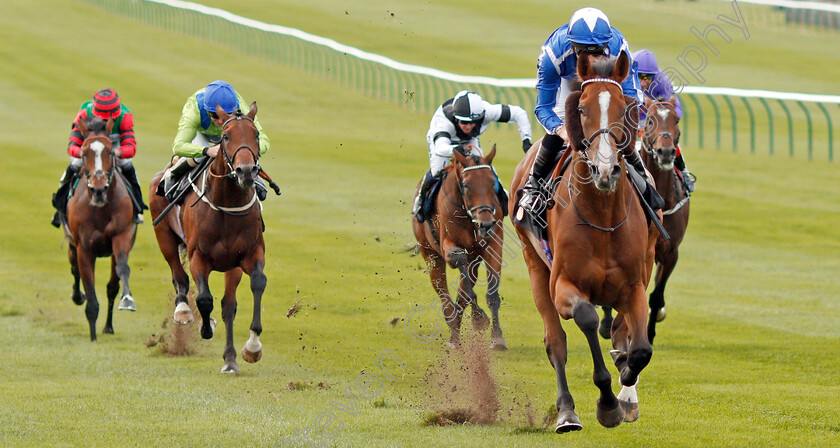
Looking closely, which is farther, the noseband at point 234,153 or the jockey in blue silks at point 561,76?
the noseband at point 234,153

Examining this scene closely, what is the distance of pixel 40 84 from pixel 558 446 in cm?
2954

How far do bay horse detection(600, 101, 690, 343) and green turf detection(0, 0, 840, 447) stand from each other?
0.52 m

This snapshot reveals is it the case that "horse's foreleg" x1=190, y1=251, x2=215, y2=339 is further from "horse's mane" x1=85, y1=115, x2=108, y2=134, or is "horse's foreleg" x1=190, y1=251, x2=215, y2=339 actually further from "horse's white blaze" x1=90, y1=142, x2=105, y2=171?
"horse's mane" x1=85, y1=115, x2=108, y2=134

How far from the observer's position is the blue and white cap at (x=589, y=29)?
667cm

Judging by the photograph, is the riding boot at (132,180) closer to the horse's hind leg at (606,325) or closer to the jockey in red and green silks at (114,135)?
the jockey in red and green silks at (114,135)

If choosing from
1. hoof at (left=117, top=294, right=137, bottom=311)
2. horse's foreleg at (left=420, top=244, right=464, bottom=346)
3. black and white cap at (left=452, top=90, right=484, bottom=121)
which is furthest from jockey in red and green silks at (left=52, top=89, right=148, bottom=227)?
black and white cap at (left=452, top=90, right=484, bottom=121)

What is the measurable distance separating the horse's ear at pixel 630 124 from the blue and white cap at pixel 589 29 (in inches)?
19.0

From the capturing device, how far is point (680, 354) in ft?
34.6

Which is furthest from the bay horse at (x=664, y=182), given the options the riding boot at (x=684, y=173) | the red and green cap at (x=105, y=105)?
the red and green cap at (x=105, y=105)

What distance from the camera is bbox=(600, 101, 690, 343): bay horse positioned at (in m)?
9.70

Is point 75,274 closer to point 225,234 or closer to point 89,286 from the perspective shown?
point 89,286

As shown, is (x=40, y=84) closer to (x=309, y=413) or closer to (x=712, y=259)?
(x=712, y=259)

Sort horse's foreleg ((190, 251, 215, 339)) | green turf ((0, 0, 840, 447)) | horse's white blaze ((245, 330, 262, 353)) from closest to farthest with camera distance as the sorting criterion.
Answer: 1. green turf ((0, 0, 840, 447))
2. horse's white blaze ((245, 330, 262, 353))
3. horse's foreleg ((190, 251, 215, 339))

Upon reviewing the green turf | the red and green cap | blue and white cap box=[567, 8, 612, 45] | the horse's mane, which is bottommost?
the green turf
